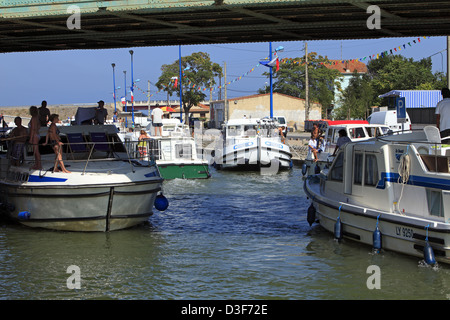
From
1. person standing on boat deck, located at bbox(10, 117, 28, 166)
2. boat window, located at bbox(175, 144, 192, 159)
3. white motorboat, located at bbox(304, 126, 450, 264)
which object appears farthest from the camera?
boat window, located at bbox(175, 144, 192, 159)

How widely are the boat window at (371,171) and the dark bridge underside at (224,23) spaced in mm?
2987

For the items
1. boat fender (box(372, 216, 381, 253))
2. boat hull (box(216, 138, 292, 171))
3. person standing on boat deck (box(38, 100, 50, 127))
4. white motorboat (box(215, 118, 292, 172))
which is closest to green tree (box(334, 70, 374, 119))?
white motorboat (box(215, 118, 292, 172))

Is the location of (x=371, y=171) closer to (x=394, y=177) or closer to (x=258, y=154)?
(x=394, y=177)

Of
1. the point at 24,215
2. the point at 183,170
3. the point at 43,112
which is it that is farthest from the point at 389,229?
the point at 183,170

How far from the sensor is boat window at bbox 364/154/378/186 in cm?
1305

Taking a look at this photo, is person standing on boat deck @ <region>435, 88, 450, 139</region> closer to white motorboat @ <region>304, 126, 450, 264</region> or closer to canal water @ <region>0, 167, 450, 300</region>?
white motorboat @ <region>304, 126, 450, 264</region>

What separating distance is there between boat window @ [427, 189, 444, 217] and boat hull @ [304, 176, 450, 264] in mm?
288

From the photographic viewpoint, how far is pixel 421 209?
11812mm

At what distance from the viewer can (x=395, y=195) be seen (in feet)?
40.8

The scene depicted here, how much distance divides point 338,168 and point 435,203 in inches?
126

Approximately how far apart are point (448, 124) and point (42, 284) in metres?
8.95
